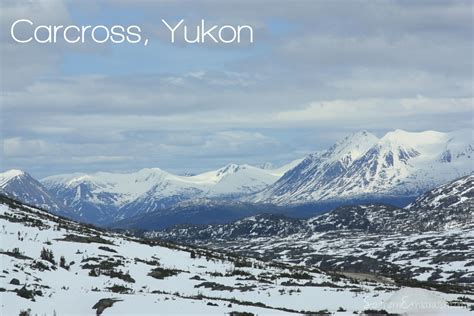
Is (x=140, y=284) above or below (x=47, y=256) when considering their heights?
below

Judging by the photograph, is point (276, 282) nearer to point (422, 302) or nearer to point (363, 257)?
point (422, 302)

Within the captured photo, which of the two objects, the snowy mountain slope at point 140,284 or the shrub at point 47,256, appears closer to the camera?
the snowy mountain slope at point 140,284

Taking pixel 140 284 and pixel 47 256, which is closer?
pixel 140 284

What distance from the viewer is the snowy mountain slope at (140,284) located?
116 ft

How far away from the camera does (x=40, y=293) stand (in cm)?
3712

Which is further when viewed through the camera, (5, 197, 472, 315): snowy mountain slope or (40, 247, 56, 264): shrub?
(40, 247, 56, 264): shrub

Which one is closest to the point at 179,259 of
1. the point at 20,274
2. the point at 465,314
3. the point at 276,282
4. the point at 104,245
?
the point at 104,245

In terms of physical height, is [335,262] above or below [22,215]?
below

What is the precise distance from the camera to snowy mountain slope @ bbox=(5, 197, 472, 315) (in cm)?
3534

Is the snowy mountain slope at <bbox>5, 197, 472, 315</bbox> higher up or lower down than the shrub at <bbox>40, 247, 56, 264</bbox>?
lower down

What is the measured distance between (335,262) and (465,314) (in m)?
160

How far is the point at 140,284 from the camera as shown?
48.3 meters

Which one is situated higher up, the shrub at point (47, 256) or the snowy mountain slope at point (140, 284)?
the shrub at point (47, 256)

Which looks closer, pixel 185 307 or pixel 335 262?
pixel 185 307
